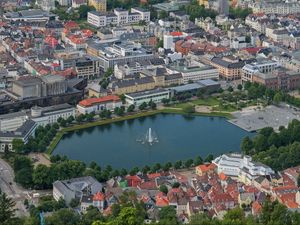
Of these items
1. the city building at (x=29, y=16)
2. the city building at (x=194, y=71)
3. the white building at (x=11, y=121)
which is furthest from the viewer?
the city building at (x=29, y=16)

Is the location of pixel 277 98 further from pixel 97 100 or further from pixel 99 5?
pixel 99 5

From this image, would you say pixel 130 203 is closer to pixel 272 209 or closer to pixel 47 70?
pixel 272 209

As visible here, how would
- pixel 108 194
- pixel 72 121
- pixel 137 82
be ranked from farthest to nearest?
1. pixel 137 82
2. pixel 72 121
3. pixel 108 194

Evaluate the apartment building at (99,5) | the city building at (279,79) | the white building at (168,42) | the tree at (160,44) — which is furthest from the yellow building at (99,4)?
the city building at (279,79)

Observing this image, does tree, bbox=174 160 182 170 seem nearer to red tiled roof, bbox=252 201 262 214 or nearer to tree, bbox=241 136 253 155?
tree, bbox=241 136 253 155

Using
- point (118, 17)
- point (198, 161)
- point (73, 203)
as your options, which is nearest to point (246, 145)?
point (198, 161)

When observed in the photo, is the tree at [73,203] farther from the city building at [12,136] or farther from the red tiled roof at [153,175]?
the city building at [12,136]

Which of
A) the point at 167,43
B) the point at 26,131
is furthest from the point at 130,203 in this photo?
the point at 167,43
